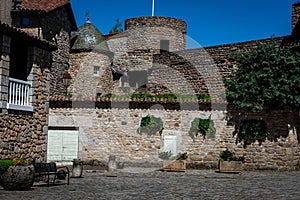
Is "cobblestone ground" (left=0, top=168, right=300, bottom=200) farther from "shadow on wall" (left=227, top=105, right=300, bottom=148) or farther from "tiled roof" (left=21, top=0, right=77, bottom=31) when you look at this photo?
"tiled roof" (left=21, top=0, right=77, bottom=31)

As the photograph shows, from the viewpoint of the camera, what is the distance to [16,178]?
404 inches

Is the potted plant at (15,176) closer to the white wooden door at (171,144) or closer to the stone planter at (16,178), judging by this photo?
the stone planter at (16,178)

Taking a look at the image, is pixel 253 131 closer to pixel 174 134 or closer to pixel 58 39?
pixel 174 134

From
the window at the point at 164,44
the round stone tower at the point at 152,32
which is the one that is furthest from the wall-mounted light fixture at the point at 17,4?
the window at the point at 164,44

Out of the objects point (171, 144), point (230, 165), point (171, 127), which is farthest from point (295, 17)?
point (171, 144)

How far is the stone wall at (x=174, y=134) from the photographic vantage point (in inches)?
699

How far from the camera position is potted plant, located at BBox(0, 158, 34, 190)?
10242 mm

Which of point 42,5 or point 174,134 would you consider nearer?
point 174,134

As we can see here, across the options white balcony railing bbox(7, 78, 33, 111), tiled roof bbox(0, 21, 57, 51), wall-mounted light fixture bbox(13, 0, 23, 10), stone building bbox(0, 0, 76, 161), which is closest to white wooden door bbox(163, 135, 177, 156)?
stone building bbox(0, 0, 76, 161)

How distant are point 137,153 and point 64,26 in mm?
11380

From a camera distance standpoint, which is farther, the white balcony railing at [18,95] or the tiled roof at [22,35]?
the white balcony railing at [18,95]

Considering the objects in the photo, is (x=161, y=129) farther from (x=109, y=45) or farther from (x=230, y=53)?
(x=109, y=45)

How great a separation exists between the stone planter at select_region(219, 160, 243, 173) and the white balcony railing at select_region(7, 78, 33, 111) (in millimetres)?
8102

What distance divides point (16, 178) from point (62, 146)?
926 cm
